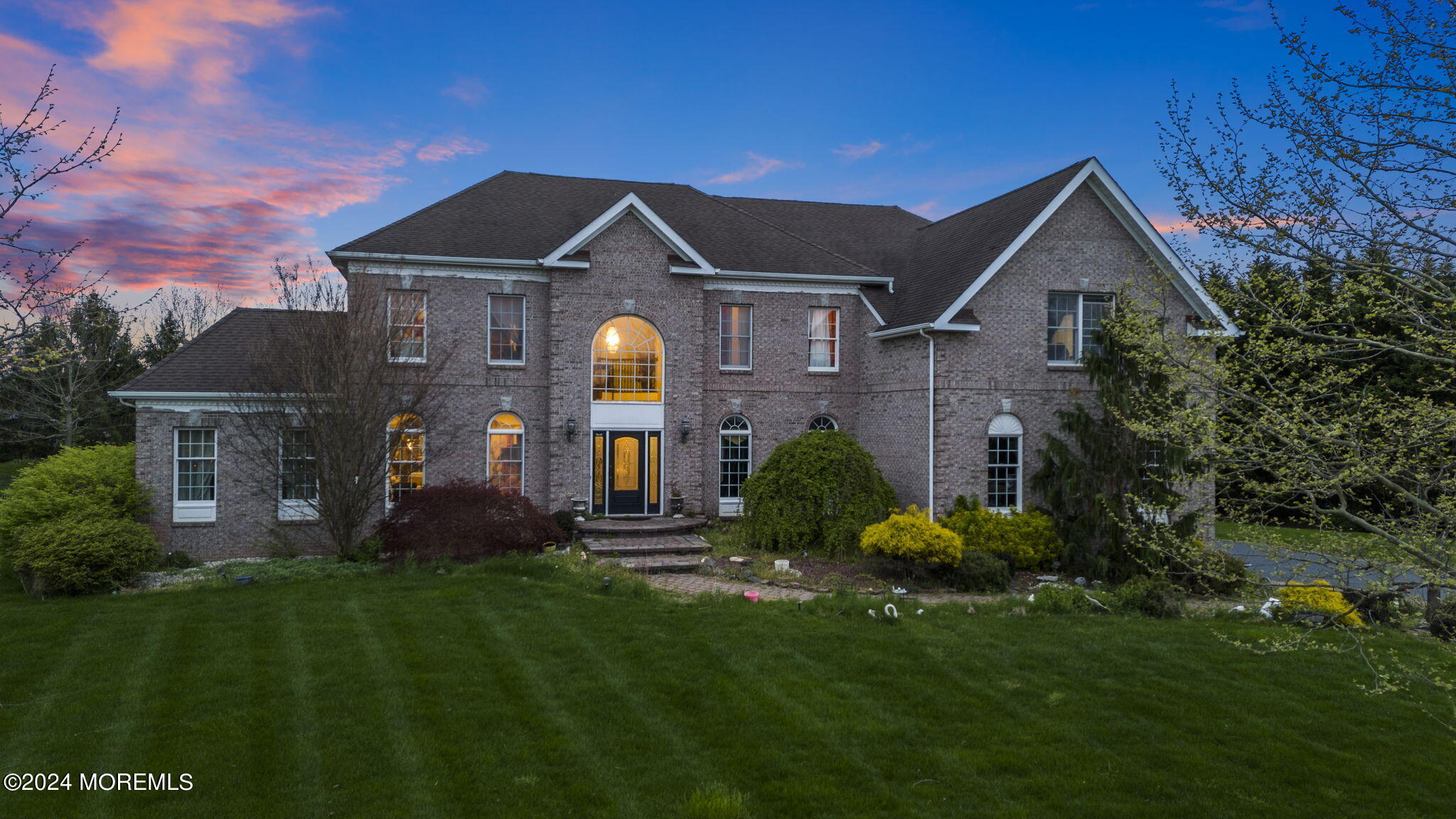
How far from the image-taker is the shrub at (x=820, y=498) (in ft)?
56.9

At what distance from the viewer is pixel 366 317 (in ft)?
52.6

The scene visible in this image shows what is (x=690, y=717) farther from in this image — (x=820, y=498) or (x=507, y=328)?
(x=507, y=328)

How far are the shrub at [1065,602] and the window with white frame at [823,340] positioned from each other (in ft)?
34.8

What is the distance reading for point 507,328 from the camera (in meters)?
20.7

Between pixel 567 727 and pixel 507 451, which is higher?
pixel 507 451

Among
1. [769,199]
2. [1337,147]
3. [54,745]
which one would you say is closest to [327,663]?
[54,745]

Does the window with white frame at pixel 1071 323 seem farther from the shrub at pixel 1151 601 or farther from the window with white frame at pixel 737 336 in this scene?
the window with white frame at pixel 737 336

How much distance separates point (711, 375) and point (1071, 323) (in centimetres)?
928

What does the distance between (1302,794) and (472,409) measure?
59.2 feet

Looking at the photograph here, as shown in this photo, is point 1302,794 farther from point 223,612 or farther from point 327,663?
point 223,612

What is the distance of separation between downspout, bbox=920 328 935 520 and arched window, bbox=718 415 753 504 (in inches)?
209

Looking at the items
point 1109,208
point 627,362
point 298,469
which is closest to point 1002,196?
point 1109,208

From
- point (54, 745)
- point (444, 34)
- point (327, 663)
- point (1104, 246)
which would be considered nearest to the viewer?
point (54, 745)

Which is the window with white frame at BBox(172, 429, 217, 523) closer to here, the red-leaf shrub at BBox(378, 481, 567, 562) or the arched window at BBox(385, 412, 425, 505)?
the arched window at BBox(385, 412, 425, 505)
